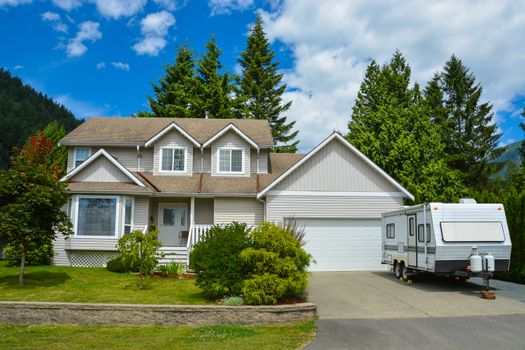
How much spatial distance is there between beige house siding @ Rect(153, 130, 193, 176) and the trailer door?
12.0 metres

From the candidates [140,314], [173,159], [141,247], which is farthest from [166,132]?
[140,314]

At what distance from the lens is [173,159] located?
23.3 metres

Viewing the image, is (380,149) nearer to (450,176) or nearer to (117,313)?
(450,176)

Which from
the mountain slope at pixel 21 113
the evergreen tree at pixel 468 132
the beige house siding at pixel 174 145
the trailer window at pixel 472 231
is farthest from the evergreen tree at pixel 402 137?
the mountain slope at pixel 21 113

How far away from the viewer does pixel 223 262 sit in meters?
11.6

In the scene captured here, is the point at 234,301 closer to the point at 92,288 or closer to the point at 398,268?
the point at 92,288

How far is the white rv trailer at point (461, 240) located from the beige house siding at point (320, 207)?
16.9 ft

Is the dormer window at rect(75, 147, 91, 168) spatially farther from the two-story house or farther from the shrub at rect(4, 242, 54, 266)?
the shrub at rect(4, 242, 54, 266)

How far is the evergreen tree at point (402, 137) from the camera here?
30.5m

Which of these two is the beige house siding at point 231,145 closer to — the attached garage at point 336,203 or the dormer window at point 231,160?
the dormer window at point 231,160

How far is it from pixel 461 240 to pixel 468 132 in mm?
31837

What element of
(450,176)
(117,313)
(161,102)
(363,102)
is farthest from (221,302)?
(161,102)

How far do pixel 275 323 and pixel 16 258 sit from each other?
13649 millimetres

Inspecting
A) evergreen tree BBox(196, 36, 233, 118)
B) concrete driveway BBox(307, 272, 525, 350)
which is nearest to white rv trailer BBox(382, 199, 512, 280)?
concrete driveway BBox(307, 272, 525, 350)
